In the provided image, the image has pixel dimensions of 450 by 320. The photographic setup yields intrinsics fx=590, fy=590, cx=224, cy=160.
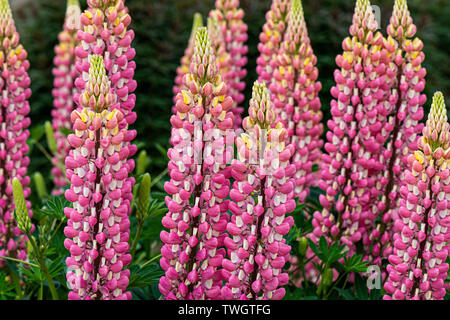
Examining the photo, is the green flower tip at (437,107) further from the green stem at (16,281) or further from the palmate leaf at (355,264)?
the green stem at (16,281)

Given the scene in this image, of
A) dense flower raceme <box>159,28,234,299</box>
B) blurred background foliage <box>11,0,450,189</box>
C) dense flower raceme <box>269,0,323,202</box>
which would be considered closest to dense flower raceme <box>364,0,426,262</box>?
dense flower raceme <box>269,0,323,202</box>

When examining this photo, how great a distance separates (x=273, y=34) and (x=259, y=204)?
2.69ft

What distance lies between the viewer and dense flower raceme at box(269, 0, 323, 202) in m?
1.64

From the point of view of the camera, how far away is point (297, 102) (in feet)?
5.47

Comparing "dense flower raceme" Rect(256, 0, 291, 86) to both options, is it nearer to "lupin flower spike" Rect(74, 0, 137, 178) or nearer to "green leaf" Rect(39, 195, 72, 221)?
"lupin flower spike" Rect(74, 0, 137, 178)

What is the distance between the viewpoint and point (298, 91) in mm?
1638

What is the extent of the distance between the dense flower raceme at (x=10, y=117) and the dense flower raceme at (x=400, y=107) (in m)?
0.97

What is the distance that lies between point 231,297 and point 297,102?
665mm

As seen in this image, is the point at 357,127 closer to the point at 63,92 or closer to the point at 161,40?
the point at 63,92

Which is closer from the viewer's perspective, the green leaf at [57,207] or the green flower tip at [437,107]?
the green flower tip at [437,107]

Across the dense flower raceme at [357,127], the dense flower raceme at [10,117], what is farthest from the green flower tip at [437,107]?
the dense flower raceme at [10,117]

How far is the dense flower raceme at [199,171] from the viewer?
1.16 m

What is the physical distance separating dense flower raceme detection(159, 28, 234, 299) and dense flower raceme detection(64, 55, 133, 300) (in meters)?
0.10

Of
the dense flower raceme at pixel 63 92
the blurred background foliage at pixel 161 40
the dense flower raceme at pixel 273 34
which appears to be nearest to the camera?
the dense flower raceme at pixel 273 34
